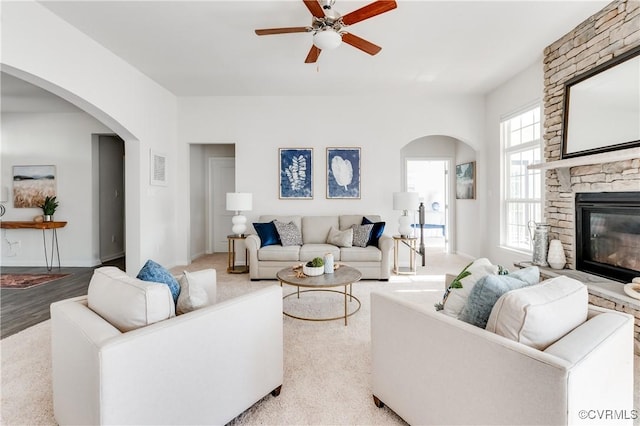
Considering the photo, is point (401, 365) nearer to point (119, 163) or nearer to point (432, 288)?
point (432, 288)

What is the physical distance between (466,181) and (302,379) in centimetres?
513

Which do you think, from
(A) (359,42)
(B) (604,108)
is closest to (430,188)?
(B) (604,108)

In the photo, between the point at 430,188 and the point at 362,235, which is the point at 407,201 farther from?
the point at 430,188

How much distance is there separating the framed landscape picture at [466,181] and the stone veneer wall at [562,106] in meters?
1.81

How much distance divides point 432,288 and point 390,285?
54 centimetres

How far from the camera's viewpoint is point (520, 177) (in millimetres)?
4324

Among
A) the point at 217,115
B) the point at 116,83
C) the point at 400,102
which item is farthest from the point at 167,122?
the point at 400,102

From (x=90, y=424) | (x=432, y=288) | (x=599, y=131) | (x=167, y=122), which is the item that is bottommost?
(x=432, y=288)

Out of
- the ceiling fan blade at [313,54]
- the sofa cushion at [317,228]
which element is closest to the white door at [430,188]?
the sofa cushion at [317,228]

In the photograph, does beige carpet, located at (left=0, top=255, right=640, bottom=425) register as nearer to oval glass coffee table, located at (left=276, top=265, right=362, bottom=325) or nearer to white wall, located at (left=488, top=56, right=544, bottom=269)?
oval glass coffee table, located at (left=276, top=265, right=362, bottom=325)

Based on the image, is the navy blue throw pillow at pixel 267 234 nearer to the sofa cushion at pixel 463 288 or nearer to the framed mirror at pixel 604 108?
the sofa cushion at pixel 463 288

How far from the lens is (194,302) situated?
1475mm

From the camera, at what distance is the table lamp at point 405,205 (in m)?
4.59

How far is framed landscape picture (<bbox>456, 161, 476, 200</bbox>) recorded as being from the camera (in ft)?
17.8
